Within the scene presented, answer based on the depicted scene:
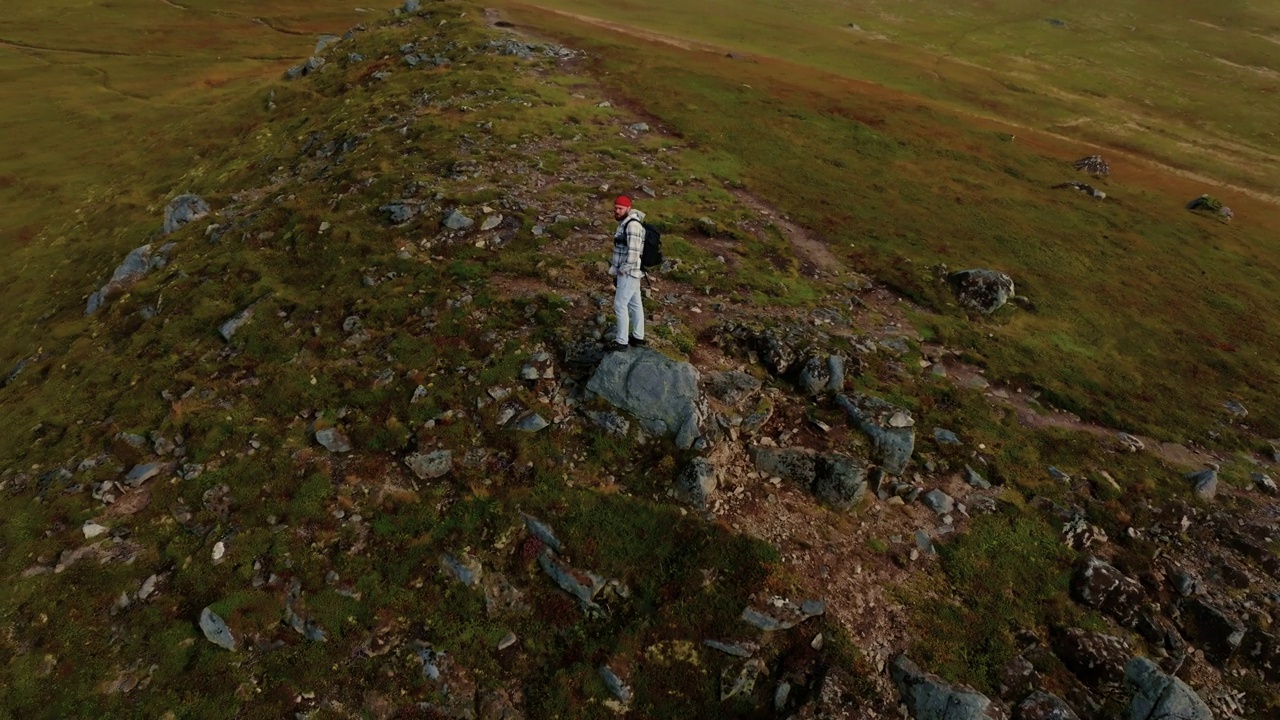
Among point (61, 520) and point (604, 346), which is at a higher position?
point (604, 346)

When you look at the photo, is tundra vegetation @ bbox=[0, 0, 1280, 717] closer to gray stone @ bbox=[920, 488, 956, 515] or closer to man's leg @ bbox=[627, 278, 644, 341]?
gray stone @ bbox=[920, 488, 956, 515]

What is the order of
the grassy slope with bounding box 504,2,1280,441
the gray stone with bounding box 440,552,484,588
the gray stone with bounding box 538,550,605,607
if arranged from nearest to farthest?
the gray stone with bounding box 538,550,605,607
the gray stone with bounding box 440,552,484,588
the grassy slope with bounding box 504,2,1280,441

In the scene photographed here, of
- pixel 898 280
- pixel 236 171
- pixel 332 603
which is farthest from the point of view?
pixel 236 171

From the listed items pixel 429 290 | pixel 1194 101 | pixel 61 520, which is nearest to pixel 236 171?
pixel 429 290

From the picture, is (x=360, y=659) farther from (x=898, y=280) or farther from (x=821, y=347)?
(x=898, y=280)

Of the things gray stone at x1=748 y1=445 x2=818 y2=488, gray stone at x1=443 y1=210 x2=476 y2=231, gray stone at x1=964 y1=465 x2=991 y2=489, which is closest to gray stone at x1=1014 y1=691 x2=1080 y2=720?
gray stone at x1=964 y1=465 x2=991 y2=489

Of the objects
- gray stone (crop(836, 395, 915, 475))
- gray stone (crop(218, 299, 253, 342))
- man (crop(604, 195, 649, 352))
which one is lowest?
gray stone (crop(218, 299, 253, 342))

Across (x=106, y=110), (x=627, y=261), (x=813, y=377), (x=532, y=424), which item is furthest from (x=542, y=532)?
(x=106, y=110)
